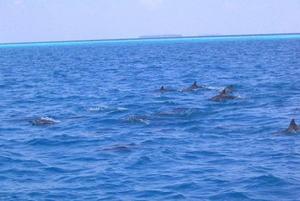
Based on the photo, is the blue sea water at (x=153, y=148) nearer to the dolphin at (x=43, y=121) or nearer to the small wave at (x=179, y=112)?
the small wave at (x=179, y=112)

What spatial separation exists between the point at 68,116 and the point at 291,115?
11777mm

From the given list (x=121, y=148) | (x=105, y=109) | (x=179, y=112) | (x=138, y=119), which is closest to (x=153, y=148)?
(x=121, y=148)

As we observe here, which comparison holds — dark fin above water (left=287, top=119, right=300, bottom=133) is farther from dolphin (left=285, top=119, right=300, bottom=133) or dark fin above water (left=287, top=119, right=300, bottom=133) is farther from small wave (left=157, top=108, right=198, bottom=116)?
small wave (left=157, top=108, right=198, bottom=116)

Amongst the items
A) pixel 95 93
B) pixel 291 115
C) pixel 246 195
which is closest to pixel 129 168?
pixel 246 195

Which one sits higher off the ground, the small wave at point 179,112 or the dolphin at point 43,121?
the small wave at point 179,112

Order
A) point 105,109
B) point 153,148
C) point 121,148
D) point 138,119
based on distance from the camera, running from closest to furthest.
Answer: point 153,148, point 121,148, point 138,119, point 105,109

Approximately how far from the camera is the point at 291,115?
27688 millimetres

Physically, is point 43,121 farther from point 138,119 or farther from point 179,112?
point 179,112

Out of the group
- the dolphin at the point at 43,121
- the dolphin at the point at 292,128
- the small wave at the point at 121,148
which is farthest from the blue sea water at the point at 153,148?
the dolphin at the point at 292,128

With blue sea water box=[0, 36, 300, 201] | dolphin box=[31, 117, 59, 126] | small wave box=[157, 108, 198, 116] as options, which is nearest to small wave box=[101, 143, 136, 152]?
blue sea water box=[0, 36, 300, 201]

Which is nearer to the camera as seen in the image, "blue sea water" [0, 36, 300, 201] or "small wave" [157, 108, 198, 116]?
"blue sea water" [0, 36, 300, 201]

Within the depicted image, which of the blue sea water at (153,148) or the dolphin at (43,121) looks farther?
the dolphin at (43,121)

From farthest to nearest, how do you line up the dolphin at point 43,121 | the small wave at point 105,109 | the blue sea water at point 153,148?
1. the small wave at point 105,109
2. the dolphin at point 43,121
3. the blue sea water at point 153,148

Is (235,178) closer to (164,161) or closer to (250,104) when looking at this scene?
(164,161)
